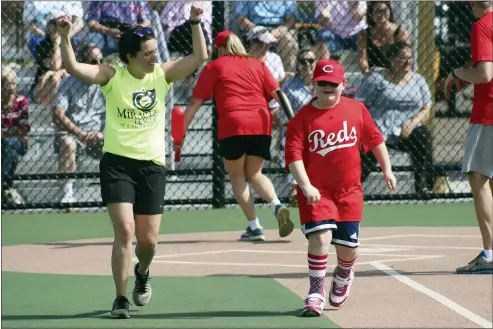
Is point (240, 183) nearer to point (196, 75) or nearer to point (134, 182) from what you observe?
point (134, 182)

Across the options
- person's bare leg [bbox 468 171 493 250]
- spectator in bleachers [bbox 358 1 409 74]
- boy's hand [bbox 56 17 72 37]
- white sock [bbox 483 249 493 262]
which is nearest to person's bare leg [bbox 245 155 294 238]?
person's bare leg [bbox 468 171 493 250]

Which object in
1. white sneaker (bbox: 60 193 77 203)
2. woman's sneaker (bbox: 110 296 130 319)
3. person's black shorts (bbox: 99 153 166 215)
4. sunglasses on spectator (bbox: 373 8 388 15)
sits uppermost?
person's black shorts (bbox: 99 153 166 215)

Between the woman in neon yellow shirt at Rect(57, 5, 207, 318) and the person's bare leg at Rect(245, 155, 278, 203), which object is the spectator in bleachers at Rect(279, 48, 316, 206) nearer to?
the person's bare leg at Rect(245, 155, 278, 203)

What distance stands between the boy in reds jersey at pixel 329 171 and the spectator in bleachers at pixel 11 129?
6943 mm

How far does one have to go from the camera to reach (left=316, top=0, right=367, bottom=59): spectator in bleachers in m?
14.1

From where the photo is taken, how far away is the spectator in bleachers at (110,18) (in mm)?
13750

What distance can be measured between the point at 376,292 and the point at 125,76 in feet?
7.28

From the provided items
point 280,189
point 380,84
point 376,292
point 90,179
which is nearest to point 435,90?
point 380,84

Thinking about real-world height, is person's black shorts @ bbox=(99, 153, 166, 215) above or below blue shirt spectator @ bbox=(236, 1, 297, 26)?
above

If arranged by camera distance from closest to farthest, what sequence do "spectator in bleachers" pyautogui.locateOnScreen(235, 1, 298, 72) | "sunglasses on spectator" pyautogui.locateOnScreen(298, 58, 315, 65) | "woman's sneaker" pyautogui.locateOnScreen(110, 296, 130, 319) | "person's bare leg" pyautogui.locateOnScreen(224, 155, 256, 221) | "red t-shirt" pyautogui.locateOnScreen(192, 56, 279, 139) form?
1. "woman's sneaker" pyautogui.locateOnScreen(110, 296, 130, 319)
2. "red t-shirt" pyautogui.locateOnScreen(192, 56, 279, 139)
3. "person's bare leg" pyautogui.locateOnScreen(224, 155, 256, 221)
4. "sunglasses on spectator" pyautogui.locateOnScreen(298, 58, 315, 65)
5. "spectator in bleachers" pyautogui.locateOnScreen(235, 1, 298, 72)

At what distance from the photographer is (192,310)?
23.5 feet

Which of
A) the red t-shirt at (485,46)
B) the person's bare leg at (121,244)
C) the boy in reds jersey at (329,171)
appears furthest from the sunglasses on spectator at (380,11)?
the person's bare leg at (121,244)

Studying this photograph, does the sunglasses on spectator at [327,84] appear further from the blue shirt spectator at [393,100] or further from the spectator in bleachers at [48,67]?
the spectator in bleachers at [48,67]

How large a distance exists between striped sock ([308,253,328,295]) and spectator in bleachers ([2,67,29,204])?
23.4 feet
